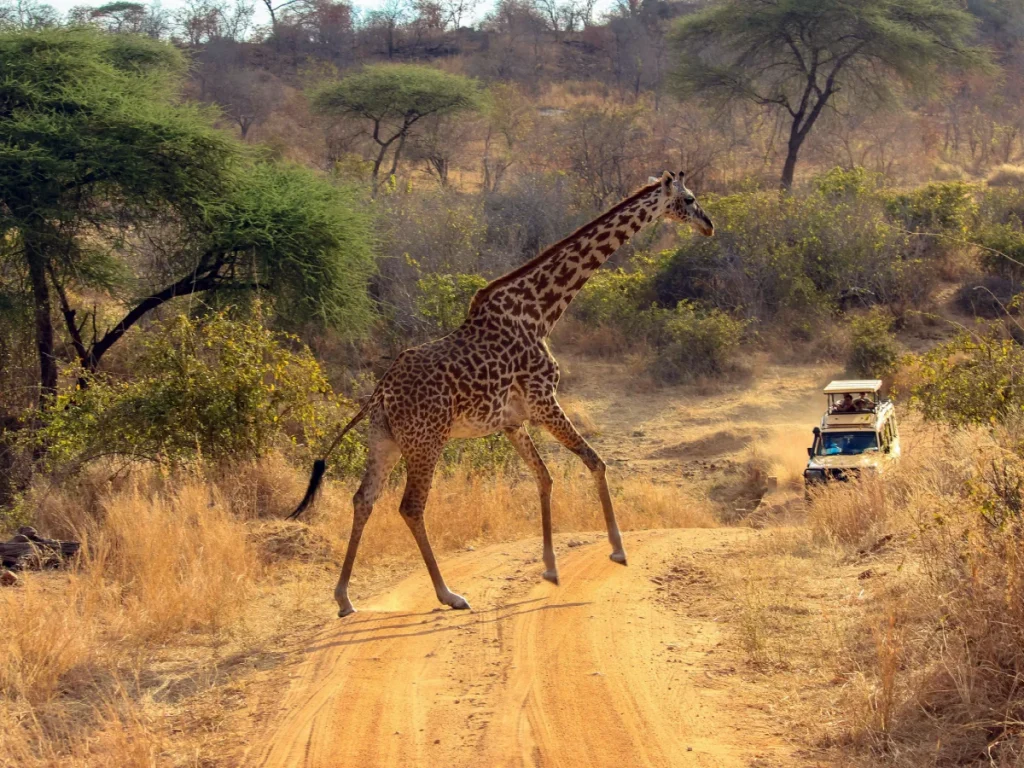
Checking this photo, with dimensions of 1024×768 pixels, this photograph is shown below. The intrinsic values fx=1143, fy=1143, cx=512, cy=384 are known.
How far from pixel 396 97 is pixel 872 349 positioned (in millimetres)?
15570

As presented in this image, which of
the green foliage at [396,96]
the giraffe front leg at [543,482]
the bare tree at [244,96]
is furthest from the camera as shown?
the bare tree at [244,96]

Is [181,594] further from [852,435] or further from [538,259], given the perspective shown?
[852,435]

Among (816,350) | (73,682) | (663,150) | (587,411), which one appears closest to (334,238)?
(587,411)

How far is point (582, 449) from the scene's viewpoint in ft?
26.2

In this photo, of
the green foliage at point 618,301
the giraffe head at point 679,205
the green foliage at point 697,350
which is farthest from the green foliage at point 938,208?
the giraffe head at point 679,205

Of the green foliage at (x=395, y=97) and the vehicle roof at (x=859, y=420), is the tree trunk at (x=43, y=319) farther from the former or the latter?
the green foliage at (x=395, y=97)

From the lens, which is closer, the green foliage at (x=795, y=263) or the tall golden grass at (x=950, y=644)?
the tall golden grass at (x=950, y=644)

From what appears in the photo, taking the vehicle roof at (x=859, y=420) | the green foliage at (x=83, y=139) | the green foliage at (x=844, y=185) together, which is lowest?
the vehicle roof at (x=859, y=420)

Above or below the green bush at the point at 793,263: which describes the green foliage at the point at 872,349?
below

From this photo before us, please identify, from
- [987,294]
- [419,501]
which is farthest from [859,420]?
[987,294]

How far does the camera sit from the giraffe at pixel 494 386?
7094 mm

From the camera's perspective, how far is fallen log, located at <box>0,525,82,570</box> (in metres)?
7.64

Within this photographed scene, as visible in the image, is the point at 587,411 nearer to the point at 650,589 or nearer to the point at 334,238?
the point at 334,238

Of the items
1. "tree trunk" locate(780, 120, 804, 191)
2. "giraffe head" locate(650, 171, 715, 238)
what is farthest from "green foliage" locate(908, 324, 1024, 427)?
"tree trunk" locate(780, 120, 804, 191)
